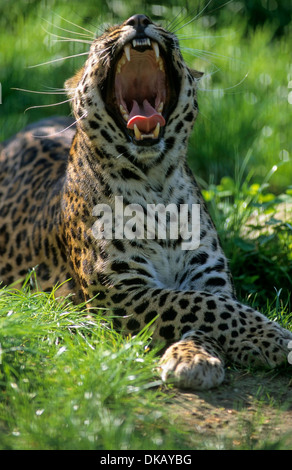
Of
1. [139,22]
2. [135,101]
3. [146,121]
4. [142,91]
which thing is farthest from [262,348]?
[139,22]

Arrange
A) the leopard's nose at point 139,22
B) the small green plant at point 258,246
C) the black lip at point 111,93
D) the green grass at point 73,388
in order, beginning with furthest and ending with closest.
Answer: the small green plant at point 258,246 < the black lip at point 111,93 < the leopard's nose at point 139,22 < the green grass at point 73,388

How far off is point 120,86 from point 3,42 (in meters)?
6.26

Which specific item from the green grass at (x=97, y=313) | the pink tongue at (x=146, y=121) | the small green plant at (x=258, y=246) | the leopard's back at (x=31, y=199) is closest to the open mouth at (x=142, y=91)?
the pink tongue at (x=146, y=121)

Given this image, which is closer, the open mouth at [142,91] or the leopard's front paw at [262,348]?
the leopard's front paw at [262,348]

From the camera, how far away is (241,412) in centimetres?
446

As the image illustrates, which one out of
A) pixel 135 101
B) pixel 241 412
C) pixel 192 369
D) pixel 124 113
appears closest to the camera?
pixel 241 412

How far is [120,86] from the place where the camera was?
5797 mm

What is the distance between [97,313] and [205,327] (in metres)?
0.76

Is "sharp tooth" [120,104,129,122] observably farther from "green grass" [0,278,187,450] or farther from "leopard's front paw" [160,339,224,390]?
"leopard's front paw" [160,339,224,390]

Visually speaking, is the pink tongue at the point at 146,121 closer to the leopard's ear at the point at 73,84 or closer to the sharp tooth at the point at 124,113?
the sharp tooth at the point at 124,113

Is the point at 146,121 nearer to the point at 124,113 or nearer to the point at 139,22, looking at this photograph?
the point at 124,113

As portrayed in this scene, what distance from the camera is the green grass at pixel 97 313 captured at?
13.3ft

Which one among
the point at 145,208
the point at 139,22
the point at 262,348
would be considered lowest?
the point at 262,348

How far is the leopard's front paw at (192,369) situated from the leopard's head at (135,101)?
139 cm
